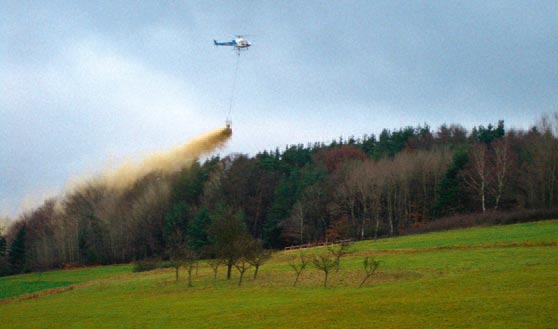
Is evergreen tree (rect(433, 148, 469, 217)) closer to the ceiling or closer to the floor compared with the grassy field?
closer to the ceiling

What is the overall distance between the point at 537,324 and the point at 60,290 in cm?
5144

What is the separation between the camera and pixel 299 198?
101062 mm

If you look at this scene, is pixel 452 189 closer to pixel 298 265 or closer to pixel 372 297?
pixel 298 265

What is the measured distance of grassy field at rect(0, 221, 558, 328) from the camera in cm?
2181

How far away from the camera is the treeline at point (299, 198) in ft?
283

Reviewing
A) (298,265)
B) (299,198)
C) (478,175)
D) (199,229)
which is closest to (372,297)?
(298,265)

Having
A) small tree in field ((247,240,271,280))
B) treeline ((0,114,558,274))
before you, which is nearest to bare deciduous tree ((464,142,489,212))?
treeline ((0,114,558,274))

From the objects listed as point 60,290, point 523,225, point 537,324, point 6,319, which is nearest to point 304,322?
point 537,324

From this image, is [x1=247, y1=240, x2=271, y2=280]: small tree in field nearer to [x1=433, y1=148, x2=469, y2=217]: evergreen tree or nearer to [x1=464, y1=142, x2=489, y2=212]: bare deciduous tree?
[x1=464, y1=142, x2=489, y2=212]: bare deciduous tree

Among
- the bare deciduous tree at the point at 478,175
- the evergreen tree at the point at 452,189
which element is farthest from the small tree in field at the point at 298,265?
the bare deciduous tree at the point at 478,175

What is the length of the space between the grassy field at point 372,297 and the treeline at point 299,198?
29.7 metres

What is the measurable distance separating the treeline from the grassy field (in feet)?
97.5

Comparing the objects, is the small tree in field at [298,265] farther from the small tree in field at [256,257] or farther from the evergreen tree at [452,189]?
the evergreen tree at [452,189]

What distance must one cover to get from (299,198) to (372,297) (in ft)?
237
